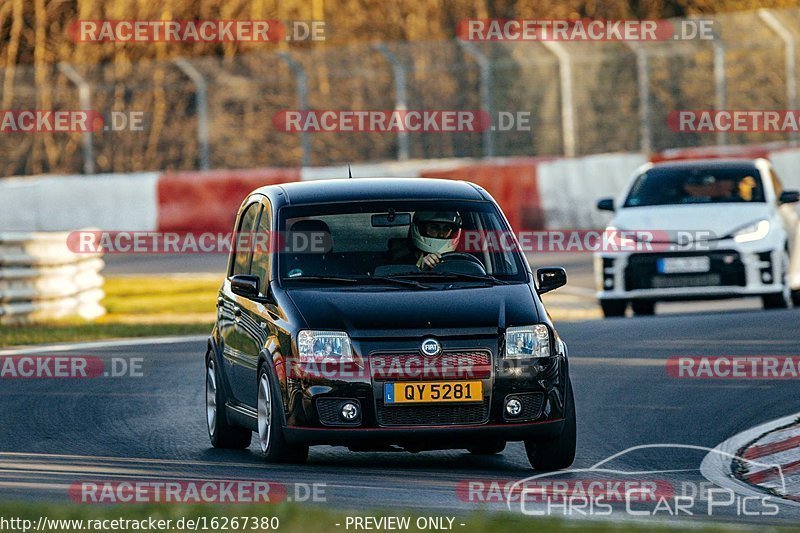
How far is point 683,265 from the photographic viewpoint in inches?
713

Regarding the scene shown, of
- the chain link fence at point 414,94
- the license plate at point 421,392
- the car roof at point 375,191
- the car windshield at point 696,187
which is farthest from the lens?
the chain link fence at point 414,94

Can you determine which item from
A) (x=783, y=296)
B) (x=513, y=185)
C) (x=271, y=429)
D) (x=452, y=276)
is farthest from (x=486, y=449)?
(x=513, y=185)

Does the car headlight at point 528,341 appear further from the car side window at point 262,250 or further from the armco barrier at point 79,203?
the armco barrier at point 79,203

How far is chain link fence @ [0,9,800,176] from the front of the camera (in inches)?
1193

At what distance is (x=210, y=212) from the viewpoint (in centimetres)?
3025

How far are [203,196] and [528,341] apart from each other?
70.1 ft

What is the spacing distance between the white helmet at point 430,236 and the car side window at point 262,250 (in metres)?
0.84

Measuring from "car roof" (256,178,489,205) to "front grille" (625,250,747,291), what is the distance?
25.3ft

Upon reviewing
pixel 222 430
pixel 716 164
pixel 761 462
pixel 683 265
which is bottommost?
pixel 761 462

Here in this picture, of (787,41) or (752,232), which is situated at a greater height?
(787,41)

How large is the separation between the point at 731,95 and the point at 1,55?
1720cm

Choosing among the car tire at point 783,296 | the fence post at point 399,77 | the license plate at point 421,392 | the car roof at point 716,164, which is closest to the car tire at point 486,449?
the license plate at point 421,392

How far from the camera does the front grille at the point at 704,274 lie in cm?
1809

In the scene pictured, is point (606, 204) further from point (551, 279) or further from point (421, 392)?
point (421, 392)
